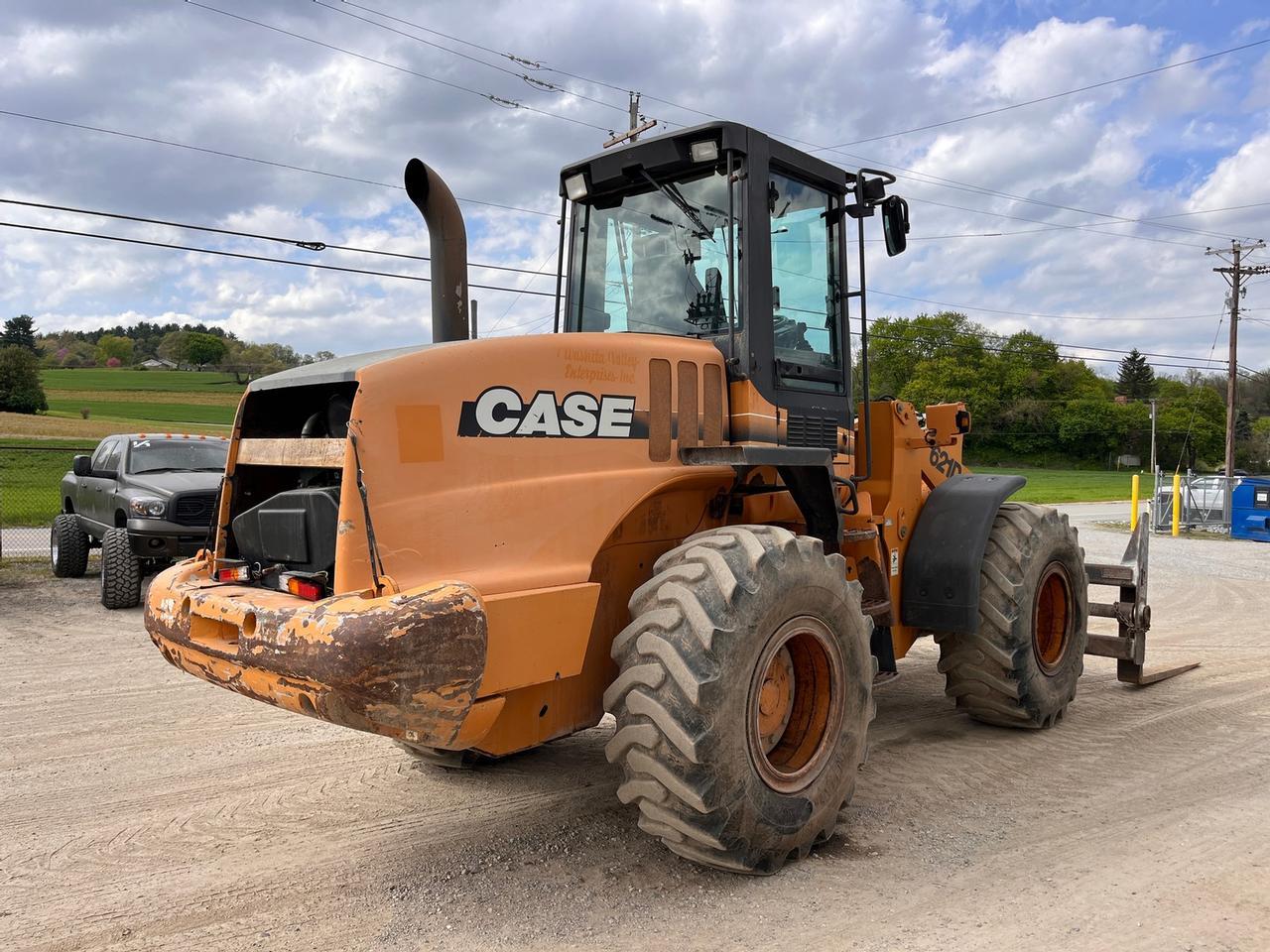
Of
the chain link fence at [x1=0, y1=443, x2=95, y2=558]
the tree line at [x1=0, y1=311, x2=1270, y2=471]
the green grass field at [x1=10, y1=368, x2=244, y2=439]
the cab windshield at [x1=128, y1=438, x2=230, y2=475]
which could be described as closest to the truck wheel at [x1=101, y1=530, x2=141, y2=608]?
the cab windshield at [x1=128, y1=438, x2=230, y2=475]

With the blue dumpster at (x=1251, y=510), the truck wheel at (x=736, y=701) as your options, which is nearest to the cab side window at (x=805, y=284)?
the truck wheel at (x=736, y=701)

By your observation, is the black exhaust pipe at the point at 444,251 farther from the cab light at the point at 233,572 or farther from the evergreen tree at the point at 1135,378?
the evergreen tree at the point at 1135,378

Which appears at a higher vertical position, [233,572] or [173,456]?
[173,456]

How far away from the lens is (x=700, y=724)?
3.50 m

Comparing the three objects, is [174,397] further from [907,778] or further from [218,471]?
[907,778]

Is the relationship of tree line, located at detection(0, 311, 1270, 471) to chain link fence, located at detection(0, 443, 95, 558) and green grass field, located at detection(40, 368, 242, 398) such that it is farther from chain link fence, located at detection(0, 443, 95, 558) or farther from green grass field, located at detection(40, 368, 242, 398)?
chain link fence, located at detection(0, 443, 95, 558)

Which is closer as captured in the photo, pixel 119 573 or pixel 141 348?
pixel 119 573

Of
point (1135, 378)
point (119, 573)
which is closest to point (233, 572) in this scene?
point (119, 573)

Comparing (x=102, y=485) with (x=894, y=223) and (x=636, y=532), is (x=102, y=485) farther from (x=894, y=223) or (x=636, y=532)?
(x=894, y=223)

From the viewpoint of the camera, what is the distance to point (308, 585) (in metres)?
3.47

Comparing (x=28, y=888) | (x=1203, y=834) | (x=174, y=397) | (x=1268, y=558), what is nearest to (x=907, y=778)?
(x=1203, y=834)

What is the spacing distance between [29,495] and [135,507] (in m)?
14.9

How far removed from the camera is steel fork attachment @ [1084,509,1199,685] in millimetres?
6934

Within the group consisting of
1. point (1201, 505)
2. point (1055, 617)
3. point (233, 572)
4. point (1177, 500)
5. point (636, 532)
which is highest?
point (636, 532)
